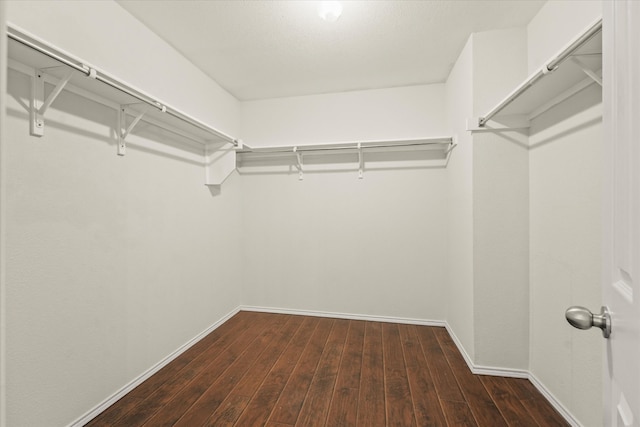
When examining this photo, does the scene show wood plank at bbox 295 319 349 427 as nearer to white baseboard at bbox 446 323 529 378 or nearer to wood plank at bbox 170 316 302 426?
wood plank at bbox 170 316 302 426

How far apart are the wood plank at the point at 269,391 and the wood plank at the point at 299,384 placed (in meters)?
0.04

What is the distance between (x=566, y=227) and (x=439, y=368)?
4.27 feet

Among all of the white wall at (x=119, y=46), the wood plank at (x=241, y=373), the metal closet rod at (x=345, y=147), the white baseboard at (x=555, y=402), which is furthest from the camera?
the metal closet rod at (x=345, y=147)

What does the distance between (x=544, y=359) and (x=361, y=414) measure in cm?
124

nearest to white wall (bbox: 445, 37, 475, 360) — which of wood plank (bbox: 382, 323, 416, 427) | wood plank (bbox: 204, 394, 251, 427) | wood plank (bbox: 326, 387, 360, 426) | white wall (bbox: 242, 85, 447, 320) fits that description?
white wall (bbox: 242, 85, 447, 320)

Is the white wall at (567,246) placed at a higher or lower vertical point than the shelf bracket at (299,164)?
lower

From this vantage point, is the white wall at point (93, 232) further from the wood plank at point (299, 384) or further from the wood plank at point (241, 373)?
the wood plank at point (299, 384)

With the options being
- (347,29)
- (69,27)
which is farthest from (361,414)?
(69,27)

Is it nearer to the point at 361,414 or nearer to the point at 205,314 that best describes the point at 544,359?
the point at 361,414

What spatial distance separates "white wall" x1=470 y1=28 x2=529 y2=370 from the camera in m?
2.03

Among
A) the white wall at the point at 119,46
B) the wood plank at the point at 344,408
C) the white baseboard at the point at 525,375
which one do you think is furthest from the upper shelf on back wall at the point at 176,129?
the wood plank at the point at 344,408

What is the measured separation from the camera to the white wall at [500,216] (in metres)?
2.03

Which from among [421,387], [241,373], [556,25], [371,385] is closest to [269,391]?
[241,373]

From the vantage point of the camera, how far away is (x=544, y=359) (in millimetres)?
1853
